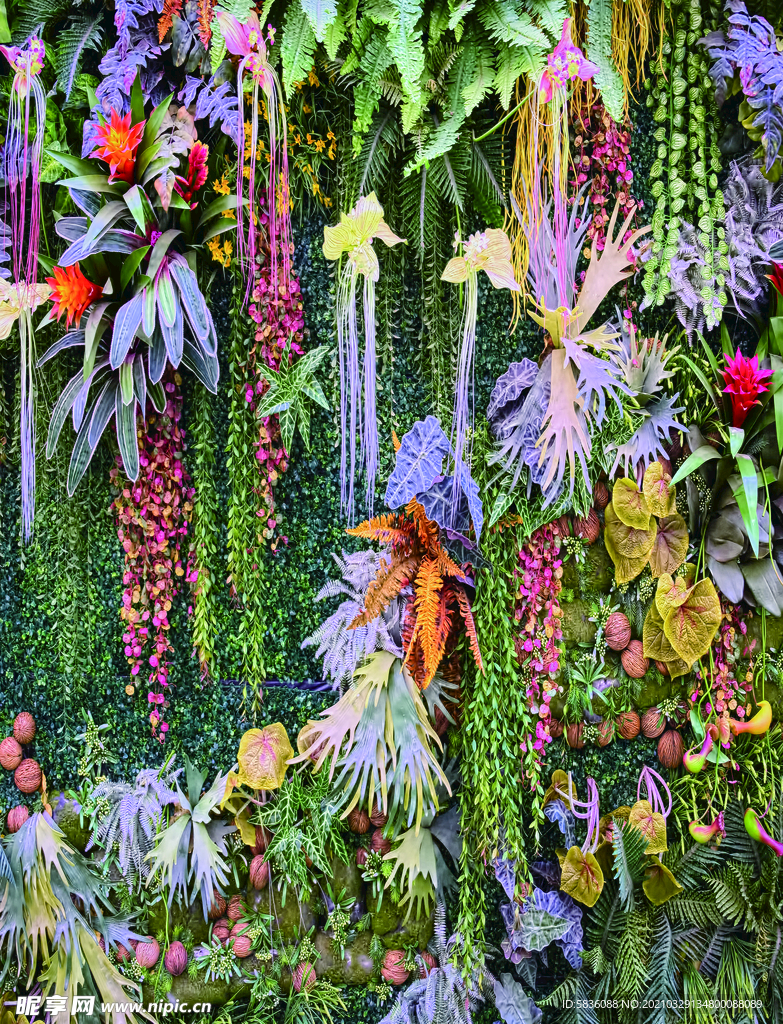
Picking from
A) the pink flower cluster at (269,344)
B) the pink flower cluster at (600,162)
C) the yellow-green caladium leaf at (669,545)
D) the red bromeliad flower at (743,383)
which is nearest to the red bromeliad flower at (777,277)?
the red bromeliad flower at (743,383)

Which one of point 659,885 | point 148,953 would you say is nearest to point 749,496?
point 659,885

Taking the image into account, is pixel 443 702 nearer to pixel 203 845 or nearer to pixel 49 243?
pixel 203 845

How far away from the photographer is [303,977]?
249 centimetres

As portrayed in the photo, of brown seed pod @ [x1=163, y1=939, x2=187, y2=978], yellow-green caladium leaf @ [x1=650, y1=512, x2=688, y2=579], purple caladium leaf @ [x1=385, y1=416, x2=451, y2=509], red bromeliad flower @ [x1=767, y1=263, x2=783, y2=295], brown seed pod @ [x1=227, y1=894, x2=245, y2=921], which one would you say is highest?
red bromeliad flower @ [x1=767, y1=263, x2=783, y2=295]

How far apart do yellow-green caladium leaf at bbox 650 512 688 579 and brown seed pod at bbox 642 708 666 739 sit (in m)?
0.45

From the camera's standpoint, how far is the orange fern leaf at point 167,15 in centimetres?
230

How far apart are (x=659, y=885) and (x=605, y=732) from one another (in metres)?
0.49

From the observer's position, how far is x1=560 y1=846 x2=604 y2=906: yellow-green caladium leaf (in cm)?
242

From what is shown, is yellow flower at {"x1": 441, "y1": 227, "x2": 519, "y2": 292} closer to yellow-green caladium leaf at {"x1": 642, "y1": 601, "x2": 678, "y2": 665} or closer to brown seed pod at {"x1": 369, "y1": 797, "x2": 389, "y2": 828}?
yellow-green caladium leaf at {"x1": 642, "y1": 601, "x2": 678, "y2": 665}

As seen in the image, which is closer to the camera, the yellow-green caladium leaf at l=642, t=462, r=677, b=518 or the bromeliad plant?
the bromeliad plant

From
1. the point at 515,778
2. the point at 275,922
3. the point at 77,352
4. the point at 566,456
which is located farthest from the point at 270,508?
the point at 275,922

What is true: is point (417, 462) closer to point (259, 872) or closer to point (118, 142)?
point (118, 142)

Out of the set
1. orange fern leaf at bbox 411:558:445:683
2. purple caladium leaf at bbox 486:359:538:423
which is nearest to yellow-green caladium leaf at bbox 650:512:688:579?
purple caladium leaf at bbox 486:359:538:423

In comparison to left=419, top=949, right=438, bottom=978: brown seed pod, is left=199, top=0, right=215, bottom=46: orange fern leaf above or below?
above
